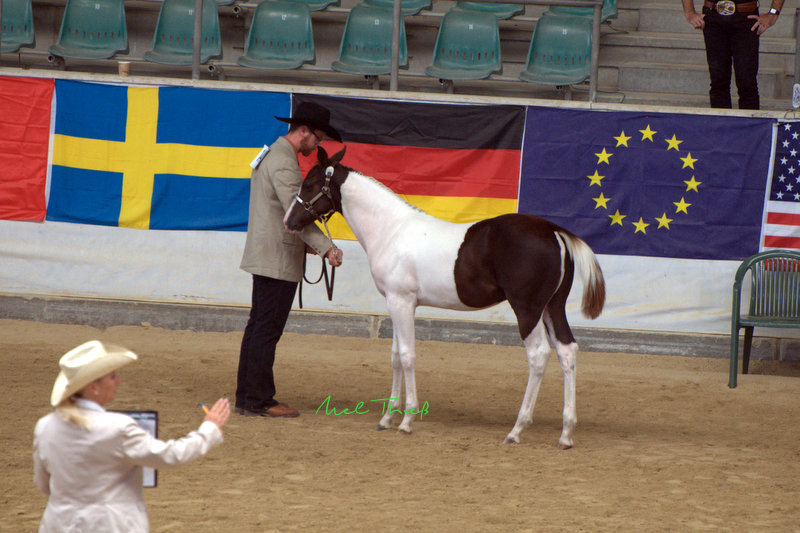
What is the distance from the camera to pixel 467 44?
38.4 feet

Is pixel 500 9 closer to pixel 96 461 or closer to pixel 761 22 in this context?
pixel 761 22

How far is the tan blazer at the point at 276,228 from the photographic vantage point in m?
6.50

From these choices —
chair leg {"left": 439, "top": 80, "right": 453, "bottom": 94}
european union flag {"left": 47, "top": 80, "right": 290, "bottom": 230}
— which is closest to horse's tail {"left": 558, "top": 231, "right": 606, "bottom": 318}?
european union flag {"left": 47, "top": 80, "right": 290, "bottom": 230}

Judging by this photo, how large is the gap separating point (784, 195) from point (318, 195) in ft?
17.1

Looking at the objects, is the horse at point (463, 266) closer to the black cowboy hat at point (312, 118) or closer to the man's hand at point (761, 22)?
the black cowboy hat at point (312, 118)

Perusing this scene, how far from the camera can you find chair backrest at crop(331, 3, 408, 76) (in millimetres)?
11742

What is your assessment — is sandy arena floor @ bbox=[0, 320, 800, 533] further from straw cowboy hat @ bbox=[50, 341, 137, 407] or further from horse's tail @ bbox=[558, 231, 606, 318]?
straw cowboy hat @ bbox=[50, 341, 137, 407]

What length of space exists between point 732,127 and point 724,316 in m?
1.90

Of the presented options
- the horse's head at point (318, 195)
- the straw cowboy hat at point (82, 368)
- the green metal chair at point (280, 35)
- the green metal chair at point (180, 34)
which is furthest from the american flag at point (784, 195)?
the straw cowboy hat at point (82, 368)

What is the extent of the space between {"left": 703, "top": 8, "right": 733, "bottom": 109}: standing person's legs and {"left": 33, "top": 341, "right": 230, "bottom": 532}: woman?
8.13 metres

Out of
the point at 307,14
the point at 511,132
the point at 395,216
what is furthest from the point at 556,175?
the point at 307,14

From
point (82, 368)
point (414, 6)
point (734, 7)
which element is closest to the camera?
point (82, 368)

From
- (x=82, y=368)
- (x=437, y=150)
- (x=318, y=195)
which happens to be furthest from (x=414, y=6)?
(x=82, y=368)

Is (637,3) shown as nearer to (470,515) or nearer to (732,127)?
(732,127)
